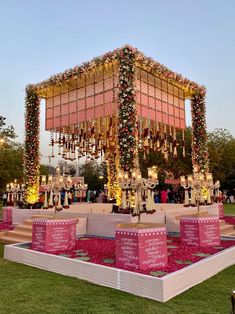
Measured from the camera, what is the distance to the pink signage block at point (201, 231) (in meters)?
9.39

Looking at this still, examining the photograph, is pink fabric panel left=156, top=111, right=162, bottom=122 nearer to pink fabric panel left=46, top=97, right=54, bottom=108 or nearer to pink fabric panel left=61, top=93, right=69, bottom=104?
pink fabric panel left=61, top=93, right=69, bottom=104

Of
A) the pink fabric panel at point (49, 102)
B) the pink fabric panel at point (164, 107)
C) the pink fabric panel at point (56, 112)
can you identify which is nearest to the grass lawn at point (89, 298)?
the pink fabric panel at point (164, 107)

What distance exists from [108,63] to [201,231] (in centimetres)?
880

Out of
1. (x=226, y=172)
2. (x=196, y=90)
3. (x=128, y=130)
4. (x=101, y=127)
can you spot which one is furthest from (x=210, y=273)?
(x=226, y=172)

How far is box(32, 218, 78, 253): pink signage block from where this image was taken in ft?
29.6

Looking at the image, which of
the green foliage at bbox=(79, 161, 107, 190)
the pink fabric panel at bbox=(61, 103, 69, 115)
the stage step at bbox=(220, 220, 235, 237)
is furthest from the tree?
the stage step at bbox=(220, 220, 235, 237)

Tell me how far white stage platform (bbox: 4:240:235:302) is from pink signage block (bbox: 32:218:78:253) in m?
0.56

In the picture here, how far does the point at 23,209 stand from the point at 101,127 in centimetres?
823

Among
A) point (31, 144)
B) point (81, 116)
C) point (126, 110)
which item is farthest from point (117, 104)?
point (31, 144)

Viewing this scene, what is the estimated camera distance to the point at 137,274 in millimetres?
6078

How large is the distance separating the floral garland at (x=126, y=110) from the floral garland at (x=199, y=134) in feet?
21.6

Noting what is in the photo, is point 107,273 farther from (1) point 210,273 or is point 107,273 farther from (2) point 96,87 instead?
(2) point 96,87

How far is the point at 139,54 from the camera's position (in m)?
13.6

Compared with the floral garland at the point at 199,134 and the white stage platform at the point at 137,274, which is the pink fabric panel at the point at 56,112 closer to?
the floral garland at the point at 199,134
